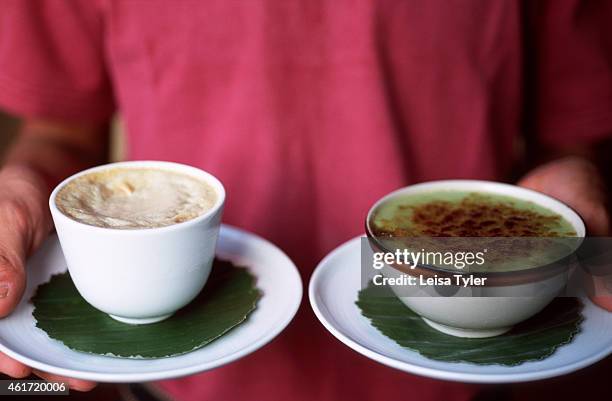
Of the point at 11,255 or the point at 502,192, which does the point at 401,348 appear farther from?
the point at 11,255

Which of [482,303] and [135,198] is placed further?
[135,198]

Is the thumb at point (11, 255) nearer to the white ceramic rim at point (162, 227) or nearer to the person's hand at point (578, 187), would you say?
the white ceramic rim at point (162, 227)

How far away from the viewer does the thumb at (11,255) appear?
843 millimetres

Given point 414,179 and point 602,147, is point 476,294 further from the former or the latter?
point 602,147

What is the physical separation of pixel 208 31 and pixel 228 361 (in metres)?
0.64

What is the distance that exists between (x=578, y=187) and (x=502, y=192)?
15 cm

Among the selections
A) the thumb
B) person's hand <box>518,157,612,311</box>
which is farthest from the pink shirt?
the thumb

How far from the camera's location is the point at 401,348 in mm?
813

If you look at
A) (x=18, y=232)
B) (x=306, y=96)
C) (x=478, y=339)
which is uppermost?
(x=306, y=96)

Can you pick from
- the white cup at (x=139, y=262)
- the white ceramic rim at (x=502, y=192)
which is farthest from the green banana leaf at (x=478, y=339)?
the white cup at (x=139, y=262)

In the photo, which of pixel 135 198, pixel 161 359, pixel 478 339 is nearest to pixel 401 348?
pixel 478 339

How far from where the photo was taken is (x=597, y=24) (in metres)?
1.33

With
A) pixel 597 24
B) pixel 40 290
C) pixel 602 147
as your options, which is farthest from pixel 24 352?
pixel 602 147

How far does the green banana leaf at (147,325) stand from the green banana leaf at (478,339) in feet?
0.61
